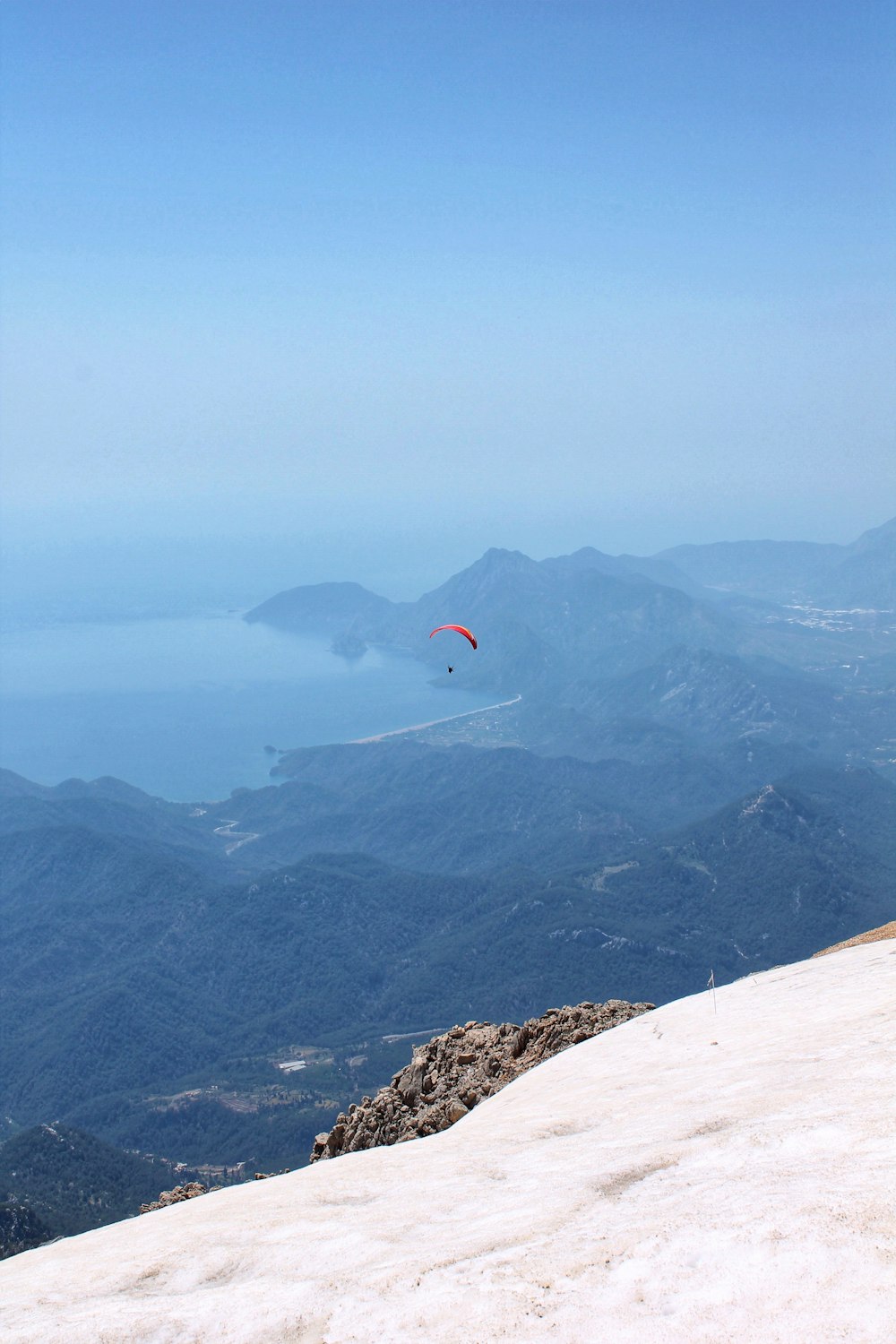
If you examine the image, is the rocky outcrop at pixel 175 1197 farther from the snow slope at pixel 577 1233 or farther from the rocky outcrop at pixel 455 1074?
the snow slope at pixel 577 1233

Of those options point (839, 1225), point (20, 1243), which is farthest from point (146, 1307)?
point (20, 1243)

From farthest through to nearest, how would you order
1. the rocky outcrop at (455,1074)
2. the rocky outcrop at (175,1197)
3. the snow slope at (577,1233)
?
the rocky outcrop at (175,1197)
the rocky outcrop at (455,1074)
the snow slope at (577,1233)

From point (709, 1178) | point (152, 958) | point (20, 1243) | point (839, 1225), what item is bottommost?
point (152, 958)

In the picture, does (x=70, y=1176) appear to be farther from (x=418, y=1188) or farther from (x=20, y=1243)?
(x=418, y=1188)

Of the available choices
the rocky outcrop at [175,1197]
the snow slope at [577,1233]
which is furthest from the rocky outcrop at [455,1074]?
the snow slope at [577,1233]

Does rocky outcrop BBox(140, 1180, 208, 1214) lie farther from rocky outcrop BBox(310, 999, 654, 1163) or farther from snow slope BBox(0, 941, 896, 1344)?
snow slope BBox(0, 941, 896, 1344)
